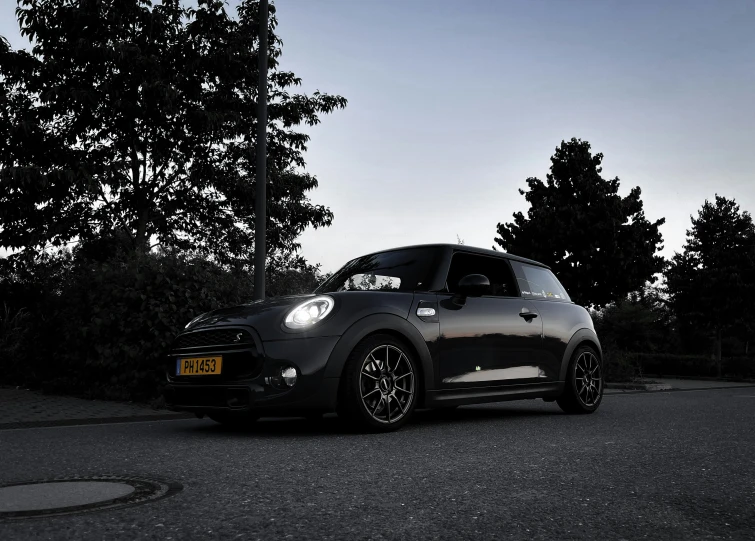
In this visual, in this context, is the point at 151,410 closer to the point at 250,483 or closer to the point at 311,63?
the point at 250,483

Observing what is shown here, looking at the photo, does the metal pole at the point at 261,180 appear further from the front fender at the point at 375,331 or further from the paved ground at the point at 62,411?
the front fender at the point at 375,331

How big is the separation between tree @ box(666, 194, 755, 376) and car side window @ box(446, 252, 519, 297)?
27526mm

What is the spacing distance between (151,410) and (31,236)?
701 cm

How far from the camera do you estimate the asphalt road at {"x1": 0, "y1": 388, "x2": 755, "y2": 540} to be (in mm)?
2922

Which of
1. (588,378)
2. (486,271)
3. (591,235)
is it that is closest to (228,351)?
(486,271)

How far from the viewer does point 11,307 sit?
12.2 meters

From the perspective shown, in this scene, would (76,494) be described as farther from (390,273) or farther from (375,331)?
(390,273)

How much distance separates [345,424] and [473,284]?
1.62 m

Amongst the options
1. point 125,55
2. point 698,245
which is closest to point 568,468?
point 125,55

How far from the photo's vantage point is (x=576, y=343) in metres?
7.89

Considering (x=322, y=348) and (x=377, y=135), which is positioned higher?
(x=377, y=135)

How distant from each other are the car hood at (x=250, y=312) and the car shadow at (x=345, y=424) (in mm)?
882

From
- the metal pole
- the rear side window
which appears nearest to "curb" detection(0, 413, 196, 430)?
the metal pole

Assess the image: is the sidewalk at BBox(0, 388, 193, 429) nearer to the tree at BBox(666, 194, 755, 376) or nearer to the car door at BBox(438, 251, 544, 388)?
the car door at BBox(438, 251, 544, 388)
